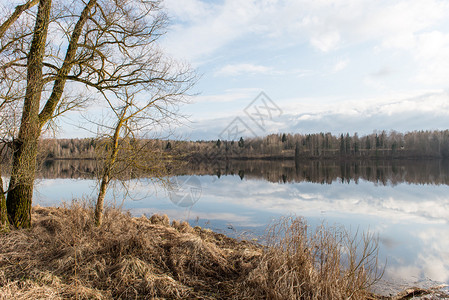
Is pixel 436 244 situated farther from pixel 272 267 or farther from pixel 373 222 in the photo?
pixel 272 267

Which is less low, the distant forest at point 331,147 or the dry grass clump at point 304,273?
the distant forest at point 331,147

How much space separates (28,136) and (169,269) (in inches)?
175

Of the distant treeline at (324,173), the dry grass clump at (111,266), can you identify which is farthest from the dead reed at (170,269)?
the distant treeline at (324,173)

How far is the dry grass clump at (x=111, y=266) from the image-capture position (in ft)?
14.4

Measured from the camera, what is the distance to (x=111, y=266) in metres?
5.02

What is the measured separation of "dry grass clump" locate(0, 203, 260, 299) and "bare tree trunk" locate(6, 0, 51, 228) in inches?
24.6

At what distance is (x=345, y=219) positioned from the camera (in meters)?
13.6

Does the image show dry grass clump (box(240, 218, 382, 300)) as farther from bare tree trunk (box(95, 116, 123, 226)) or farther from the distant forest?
the distant forest

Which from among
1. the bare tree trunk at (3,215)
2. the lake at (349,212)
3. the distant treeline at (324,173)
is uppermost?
the bare tree trunk at (3,215)

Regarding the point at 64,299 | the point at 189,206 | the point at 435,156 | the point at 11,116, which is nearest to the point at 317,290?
the point at 64,299

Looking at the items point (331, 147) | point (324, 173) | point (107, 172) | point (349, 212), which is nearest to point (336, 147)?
point (331, 147)

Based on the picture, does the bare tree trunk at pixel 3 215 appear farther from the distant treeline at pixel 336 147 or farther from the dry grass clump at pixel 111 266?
the distant treeline at pixel 336 147

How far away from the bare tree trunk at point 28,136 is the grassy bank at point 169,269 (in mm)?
722

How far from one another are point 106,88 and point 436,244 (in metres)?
11.6
